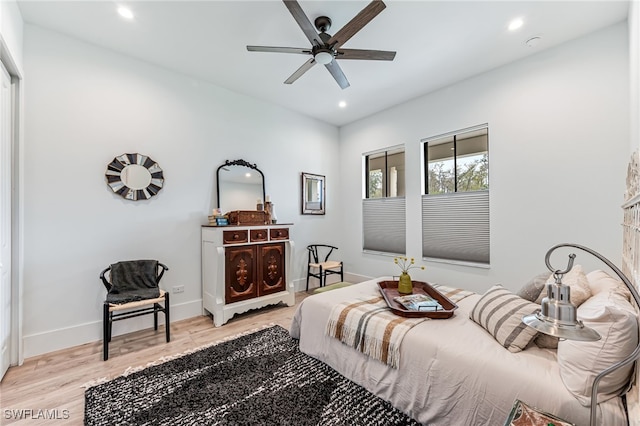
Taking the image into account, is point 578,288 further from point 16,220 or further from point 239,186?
point 16,220

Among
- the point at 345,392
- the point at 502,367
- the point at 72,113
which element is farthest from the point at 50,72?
the point at 502,367

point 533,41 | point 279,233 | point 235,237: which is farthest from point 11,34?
point 533,41

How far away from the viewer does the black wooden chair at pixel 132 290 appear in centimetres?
251

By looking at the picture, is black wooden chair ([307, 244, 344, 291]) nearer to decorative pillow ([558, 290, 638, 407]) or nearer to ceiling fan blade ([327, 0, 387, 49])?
ceiling fan blade ([327, 0, 387, 49])

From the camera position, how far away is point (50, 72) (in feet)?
8.61

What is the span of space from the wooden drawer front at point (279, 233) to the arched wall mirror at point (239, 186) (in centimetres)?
60

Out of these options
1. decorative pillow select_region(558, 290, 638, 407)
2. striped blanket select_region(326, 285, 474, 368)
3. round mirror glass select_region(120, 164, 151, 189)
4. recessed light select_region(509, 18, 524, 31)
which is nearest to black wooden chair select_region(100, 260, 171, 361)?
round mirror glass select_region(120, 164, 151, 189)

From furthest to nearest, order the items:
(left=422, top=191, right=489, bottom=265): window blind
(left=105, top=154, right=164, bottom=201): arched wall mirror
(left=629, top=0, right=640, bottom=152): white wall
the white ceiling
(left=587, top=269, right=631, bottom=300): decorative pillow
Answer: (left=422, top=191, right=489, bottom=265): window blind, (left=105, top=154, right=164, bottom=201): arched wall mirror, the white ceiling, (left=629, top=0, right=640, bottom=152): white wall, (left=587, top=269, right=631, bottom=300): decorative pillow

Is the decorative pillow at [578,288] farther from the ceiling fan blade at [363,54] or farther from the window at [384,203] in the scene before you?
the window at [384,203]

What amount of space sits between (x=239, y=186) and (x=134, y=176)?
1277 mm

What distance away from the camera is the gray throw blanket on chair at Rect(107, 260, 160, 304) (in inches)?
105

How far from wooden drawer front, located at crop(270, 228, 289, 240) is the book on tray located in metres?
1.93

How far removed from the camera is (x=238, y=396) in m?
1.93

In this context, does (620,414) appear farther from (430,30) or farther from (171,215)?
(171,215)
